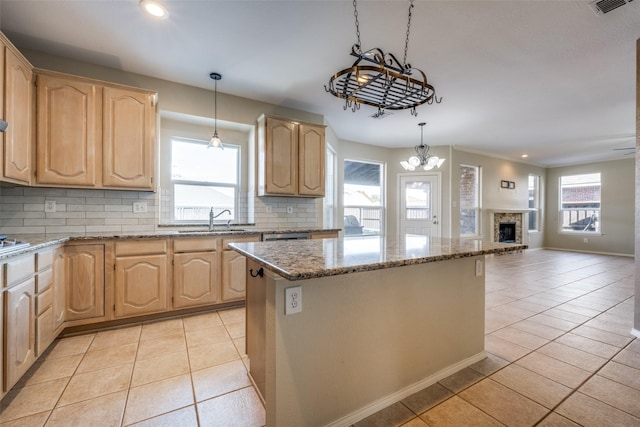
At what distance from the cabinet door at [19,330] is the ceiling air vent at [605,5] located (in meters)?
4.25

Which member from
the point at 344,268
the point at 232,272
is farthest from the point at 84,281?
the point at 344,268

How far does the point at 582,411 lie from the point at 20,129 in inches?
169

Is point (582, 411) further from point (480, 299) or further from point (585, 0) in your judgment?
point (585, 0)

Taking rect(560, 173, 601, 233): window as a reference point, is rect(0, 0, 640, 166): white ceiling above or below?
above

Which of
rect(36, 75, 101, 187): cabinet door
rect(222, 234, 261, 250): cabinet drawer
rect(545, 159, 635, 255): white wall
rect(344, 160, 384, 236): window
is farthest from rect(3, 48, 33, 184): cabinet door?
rect(545, 159, 635, 255): white wall

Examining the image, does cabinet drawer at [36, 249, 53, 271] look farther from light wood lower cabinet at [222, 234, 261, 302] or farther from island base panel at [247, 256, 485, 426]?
island base panel at [247, 256, 485, 426]

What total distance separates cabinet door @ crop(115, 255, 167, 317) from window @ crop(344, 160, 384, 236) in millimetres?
3616

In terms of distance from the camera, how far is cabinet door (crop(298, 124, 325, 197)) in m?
3.78

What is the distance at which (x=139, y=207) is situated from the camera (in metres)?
3.10

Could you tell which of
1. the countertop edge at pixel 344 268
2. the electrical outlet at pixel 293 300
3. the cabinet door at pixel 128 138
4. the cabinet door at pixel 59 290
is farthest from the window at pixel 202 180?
the electrical outlet at pixel 293 300

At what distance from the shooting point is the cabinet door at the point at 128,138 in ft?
8.90

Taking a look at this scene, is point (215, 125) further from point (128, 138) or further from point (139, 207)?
point (139, 207)

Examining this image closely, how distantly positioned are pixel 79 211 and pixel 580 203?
11015 mm

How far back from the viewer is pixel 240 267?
10.4ft
